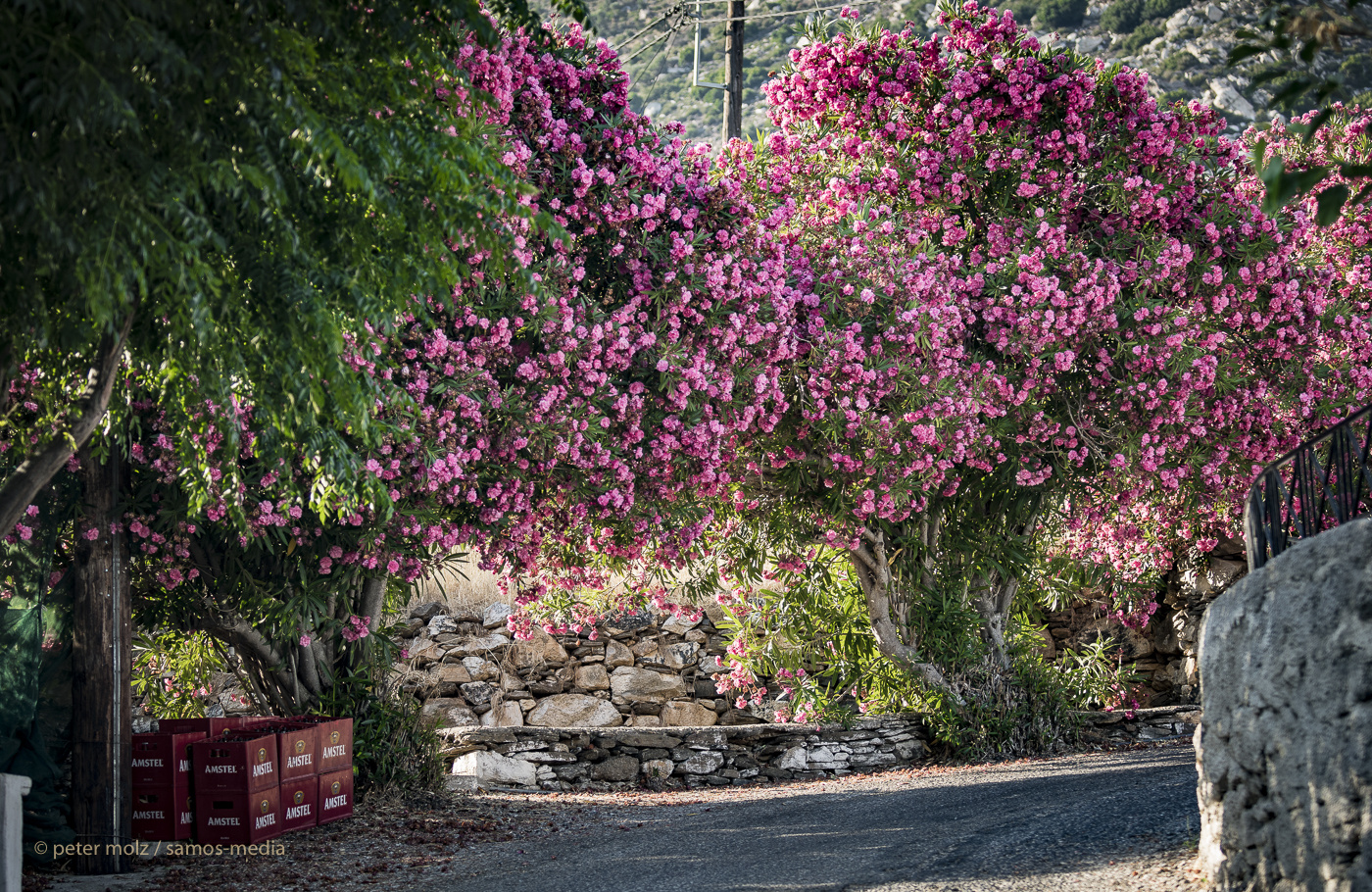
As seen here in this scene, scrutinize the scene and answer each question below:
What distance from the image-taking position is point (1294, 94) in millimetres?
3162

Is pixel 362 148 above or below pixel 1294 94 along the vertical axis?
above

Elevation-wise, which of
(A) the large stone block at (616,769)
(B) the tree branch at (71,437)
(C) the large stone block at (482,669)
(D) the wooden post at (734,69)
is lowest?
(A) the large stone block at (616,769)

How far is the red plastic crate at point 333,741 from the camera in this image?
8.00 m

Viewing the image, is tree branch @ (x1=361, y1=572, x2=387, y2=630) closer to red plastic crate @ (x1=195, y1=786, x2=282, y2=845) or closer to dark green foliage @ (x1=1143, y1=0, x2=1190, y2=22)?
red plastic crate @ (x1=195, y1=786, x2=282, y2=845)

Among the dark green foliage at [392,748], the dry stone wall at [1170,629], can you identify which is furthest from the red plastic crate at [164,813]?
the dry stone wall at [1170,629]

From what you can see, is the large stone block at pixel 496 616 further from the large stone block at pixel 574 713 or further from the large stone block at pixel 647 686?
the large stone block at pixel 647 686

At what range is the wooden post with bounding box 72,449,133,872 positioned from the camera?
23.2 ft

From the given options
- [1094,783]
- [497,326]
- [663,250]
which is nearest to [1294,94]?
[497,326]

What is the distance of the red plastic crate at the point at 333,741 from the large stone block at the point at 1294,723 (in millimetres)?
5563

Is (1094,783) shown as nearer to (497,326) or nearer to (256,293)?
(497,326)

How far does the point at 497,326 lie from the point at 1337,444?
4945mm

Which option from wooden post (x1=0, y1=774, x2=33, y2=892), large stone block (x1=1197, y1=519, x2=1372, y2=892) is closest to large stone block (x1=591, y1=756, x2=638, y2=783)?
wooden post (x1=0, y1=774, x2=33, y2=892)

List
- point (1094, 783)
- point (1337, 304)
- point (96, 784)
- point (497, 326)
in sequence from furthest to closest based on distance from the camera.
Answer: point (1337, 304)
point (1094, 783)
point (497, 326)
point (96, 784)

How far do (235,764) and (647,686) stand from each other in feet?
27.9
